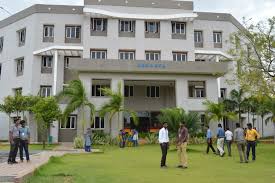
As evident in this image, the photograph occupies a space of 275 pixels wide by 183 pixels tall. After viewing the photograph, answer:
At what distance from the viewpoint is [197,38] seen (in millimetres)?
38969

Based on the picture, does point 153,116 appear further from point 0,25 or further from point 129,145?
point 0,25

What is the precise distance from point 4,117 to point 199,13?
75.9 feet

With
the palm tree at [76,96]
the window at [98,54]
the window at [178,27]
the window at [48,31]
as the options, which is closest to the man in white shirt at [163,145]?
the palm tree at [76,96]

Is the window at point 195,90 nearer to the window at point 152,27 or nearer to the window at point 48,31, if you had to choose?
the window at point 152,27

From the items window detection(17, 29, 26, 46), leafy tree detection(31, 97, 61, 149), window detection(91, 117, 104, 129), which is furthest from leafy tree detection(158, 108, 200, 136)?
window detection(17, 29, 26, 46)

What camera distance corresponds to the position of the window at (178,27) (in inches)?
1439

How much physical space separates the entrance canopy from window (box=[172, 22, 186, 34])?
9431 mm

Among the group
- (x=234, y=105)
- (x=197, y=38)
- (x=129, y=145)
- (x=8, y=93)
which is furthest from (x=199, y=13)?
(x=8, y=93)

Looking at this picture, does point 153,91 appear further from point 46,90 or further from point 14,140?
point 14,140

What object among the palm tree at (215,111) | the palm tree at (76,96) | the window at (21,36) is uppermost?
the window at (21,36)

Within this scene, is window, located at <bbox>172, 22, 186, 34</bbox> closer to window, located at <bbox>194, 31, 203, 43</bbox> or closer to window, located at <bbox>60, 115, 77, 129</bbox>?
window, located at <bbox>194, 31, 203, 43</bbox>

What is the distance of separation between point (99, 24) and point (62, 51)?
175 inches

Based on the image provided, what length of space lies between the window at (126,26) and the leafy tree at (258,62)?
15.5m

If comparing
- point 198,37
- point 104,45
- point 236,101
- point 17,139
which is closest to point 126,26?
point 104,45
